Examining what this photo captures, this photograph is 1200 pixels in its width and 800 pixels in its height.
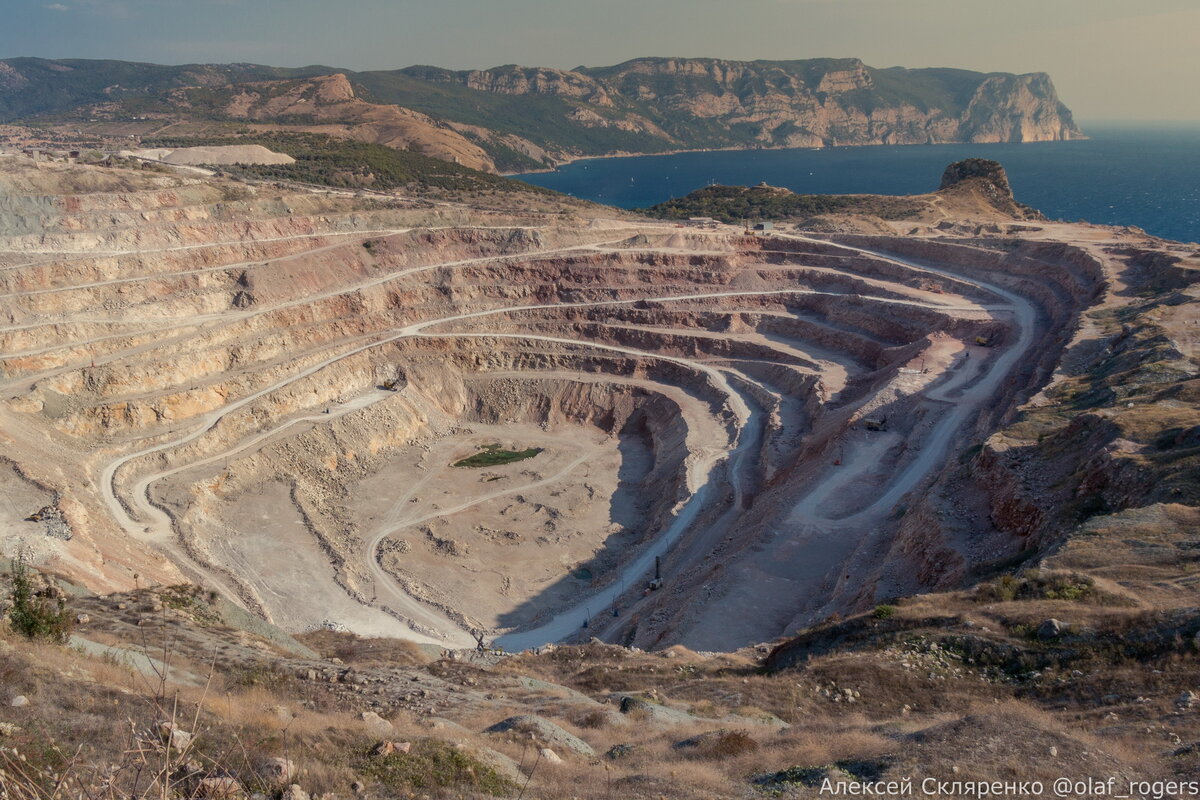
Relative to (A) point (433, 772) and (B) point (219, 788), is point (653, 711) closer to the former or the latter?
(A) point (433, 772)

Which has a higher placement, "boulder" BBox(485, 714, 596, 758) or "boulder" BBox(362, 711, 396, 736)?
"boulder" BBox(362, 711, 396, 736)

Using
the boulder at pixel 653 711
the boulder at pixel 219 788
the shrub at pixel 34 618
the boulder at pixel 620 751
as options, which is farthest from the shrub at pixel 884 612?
the shrub at pixel 34 618

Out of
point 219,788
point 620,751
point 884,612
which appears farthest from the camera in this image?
point 884,612

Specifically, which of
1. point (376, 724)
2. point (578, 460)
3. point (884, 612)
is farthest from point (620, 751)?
point (578, 460)

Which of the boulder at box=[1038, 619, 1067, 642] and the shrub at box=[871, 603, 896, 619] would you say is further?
the shrub at box=[871, 603, 896, 619]

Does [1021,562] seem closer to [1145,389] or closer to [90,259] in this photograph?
[1145,389]

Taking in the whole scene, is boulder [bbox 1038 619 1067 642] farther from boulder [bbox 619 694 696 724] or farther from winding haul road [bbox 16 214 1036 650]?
winding haul road [bbox 16 214 1036 650]

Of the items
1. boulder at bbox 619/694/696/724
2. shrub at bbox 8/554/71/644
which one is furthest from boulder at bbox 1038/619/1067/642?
shrub at bbox 8/554/71/644

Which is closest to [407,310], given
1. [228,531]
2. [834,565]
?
[228,531]
